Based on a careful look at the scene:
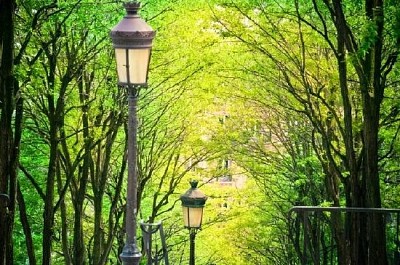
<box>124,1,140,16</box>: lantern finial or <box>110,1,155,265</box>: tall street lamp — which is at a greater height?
<box>124,1,140,16</box>: lantern finial

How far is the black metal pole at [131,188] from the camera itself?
8227 mm

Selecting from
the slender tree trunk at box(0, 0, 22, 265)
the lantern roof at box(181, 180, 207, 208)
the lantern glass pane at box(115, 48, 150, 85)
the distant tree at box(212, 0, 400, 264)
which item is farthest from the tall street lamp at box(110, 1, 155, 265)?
the lantern roof at box(181, 180, 207, 208)

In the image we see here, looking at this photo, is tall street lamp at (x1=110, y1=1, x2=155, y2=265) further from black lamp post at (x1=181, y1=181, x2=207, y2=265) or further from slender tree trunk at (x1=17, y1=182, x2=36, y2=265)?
slender tree trunk at (x1=17, y1=182, x2=36, y2=265)

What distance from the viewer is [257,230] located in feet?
101

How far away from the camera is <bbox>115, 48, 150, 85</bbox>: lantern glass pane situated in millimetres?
8180

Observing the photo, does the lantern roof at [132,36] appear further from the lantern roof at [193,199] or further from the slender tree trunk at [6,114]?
the lantern roof at [193,199]

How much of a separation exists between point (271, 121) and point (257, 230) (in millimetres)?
7450

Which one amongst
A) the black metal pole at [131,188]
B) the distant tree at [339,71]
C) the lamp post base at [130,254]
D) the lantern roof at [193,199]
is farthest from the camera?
the lantern roof at [193,199]

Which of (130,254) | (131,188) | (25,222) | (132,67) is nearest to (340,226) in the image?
(25,222)

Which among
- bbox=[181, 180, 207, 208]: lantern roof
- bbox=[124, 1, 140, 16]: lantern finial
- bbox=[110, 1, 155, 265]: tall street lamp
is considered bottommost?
bbox=[181, 180, 207, 208]: lantern roof

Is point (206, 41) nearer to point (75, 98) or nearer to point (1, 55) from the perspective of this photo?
point (75, 98)

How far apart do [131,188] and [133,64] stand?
1181 millimetres

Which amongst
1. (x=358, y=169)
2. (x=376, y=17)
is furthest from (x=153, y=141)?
(x=376, y=17)

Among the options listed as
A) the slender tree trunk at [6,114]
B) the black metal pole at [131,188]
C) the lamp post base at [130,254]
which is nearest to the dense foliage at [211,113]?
the slender tree trunk at [6,114]
